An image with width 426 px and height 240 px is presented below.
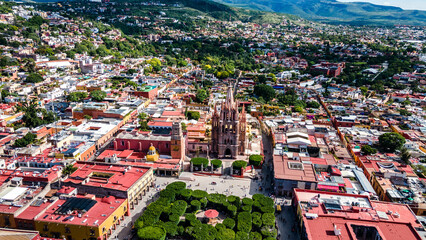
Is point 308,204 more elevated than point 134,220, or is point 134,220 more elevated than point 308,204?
point 308,204

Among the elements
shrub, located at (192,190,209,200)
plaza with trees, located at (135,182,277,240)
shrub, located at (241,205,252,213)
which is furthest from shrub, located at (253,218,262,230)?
shrub, located at (192,190,209,200)

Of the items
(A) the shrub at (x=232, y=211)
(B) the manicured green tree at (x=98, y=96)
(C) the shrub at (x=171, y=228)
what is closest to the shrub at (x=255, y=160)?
(A) the shrub at (x=232, y=211)

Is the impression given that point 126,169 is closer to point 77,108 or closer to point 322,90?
point 77,108

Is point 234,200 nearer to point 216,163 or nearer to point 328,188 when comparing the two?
point 216,163

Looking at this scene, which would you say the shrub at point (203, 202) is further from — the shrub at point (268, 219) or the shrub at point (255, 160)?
the shrub at point (255, 160)

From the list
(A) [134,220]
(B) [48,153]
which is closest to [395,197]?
(A) [134,220]

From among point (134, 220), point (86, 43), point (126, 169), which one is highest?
point (86, 43)
